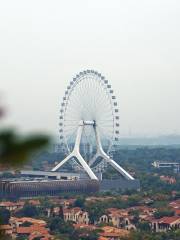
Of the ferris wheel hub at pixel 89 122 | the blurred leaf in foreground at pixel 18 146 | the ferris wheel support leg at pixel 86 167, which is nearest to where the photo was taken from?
the blurred leaf in foreground at pixel 18 146

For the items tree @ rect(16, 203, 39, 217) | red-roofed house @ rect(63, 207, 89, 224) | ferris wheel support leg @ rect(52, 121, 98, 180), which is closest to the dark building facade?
ferris wheel support leg @ rect(52, 121, 98, 180)

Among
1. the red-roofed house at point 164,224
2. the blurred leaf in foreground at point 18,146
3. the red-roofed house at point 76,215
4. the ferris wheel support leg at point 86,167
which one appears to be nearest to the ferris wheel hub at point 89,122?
the ferris wheel support leg at point 86,167

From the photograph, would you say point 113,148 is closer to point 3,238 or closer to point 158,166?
point 158,166

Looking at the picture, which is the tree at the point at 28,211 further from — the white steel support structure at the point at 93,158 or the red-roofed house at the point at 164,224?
the white steel support structure at the point at 93,158

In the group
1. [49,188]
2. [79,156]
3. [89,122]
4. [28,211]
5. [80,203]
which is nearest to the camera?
[28,211]

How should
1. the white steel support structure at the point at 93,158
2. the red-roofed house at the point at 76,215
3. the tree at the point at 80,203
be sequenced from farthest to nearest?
1. the white steel support structure at the point at 93,158
2. the tree at the point at 80,203
3. the red-roofed house at the point at 76,215

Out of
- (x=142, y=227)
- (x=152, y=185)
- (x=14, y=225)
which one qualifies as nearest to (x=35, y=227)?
(x=14, y=225)

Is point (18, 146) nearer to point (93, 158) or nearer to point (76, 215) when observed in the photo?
point (76, 215)

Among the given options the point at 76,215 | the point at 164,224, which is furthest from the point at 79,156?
the point at 164,224

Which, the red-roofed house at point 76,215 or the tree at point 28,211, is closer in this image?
the red-roofed house at point 76,215

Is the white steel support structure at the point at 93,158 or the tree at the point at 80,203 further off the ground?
the white steel support structure at the point at 93,158

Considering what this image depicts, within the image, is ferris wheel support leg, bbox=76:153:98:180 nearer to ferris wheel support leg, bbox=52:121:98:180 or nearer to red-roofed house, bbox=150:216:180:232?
ferris wheel support leg, bbox=52:121:98:180
